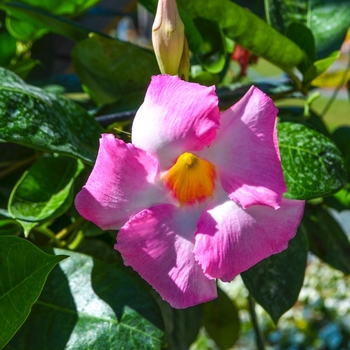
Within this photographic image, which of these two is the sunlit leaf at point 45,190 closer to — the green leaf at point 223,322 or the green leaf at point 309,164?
the green leaf at point 309,164

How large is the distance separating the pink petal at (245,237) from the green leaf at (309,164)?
0.09 m

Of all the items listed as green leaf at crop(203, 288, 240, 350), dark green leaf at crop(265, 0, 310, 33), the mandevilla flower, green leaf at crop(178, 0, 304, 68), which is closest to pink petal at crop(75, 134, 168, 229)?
the mandevilla flower

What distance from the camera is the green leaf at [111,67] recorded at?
70 centimetres

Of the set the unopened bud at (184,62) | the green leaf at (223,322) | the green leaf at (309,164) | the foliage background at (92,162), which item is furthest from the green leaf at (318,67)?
the green leaf at (223,322)

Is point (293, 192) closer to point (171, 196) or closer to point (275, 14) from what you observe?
point (171, 196)

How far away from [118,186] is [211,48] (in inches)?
11.8

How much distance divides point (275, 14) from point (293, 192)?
0.94ft

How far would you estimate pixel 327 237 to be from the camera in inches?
34.4

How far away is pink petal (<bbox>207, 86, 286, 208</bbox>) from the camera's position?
42 cm

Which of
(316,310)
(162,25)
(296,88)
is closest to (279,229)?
(162,25)

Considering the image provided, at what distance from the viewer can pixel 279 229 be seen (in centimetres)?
44

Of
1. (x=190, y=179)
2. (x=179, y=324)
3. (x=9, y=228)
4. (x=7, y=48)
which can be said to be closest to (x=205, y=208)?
(x=190, y=179)

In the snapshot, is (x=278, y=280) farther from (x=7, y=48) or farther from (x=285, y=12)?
(x=7, y=48)

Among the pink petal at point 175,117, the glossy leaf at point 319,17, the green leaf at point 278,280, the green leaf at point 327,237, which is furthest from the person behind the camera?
the green leaf at point 327,237
